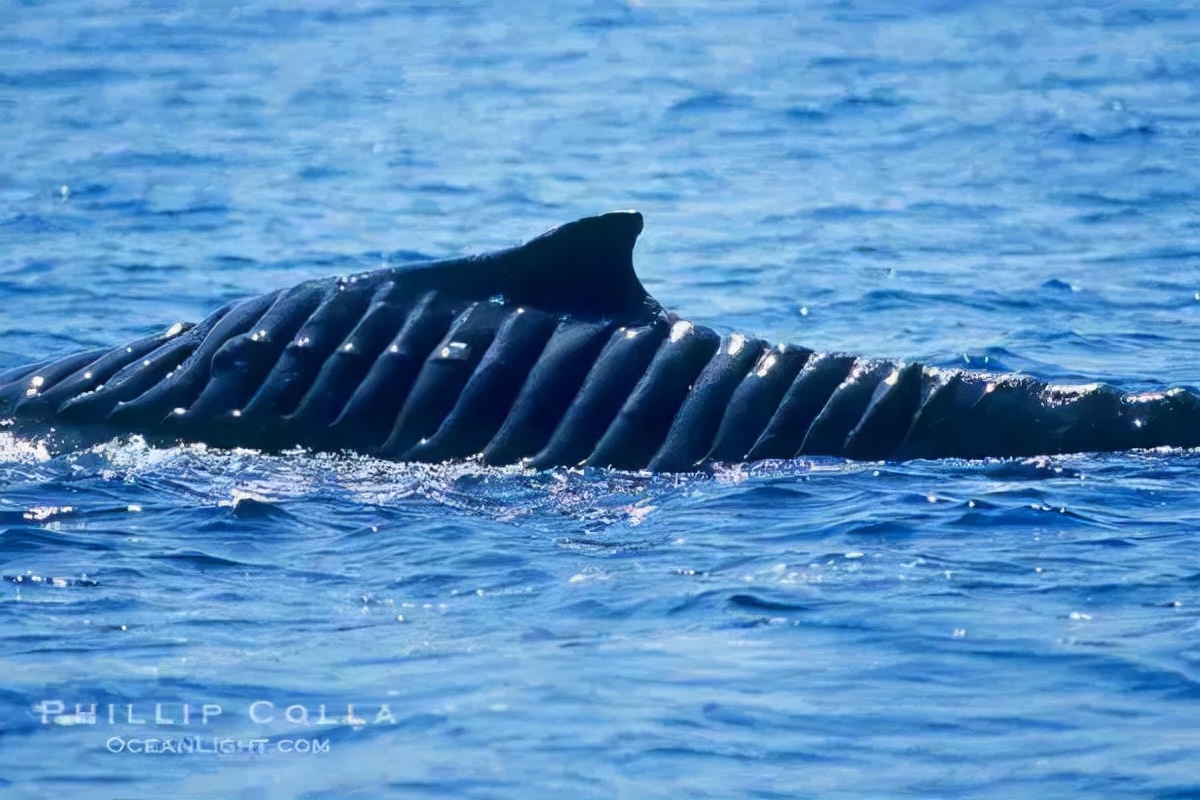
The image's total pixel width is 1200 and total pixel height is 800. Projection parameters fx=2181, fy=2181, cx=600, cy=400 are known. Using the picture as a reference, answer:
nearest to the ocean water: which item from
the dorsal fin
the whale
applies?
the whale

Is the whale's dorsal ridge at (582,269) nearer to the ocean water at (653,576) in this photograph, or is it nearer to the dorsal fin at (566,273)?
the dorsal fin at (566,273)

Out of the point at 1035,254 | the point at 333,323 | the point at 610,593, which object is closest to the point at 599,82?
the point at 1035,254

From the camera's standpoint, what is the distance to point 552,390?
974cm

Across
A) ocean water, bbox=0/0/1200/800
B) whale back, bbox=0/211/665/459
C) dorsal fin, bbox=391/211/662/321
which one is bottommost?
ocean water, bbox=0/0/1200/800

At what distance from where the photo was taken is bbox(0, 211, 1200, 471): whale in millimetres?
9547

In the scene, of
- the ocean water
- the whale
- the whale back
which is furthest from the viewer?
the whale back

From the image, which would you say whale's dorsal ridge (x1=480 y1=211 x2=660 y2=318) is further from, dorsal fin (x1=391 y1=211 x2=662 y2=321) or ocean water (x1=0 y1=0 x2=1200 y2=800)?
ocean water (x1=0 y1=0 x2=1200 y2=800)

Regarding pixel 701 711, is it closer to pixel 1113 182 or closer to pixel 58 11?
pixel 1113 182

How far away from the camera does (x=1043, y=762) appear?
620 centimetres

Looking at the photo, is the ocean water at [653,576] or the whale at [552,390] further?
the whale at [552,390]

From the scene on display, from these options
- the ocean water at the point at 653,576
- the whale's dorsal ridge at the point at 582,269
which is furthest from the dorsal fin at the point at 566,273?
the ocean water at the point at 653,576

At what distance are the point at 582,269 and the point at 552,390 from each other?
56 cm

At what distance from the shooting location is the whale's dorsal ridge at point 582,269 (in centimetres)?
961

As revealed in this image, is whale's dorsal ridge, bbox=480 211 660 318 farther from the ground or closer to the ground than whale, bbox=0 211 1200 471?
farther from the ground
